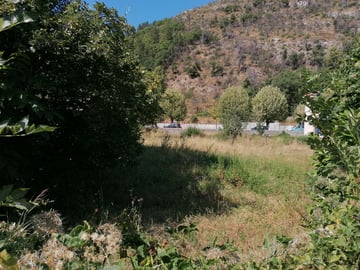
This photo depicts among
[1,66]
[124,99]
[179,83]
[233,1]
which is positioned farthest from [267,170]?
[233,1]

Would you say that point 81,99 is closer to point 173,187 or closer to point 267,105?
point 173,187

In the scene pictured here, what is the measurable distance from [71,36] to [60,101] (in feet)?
2.93

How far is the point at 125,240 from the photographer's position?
1791 millimetres

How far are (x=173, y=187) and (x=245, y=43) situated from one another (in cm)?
8269

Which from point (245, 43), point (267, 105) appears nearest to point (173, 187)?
point (267, 105)

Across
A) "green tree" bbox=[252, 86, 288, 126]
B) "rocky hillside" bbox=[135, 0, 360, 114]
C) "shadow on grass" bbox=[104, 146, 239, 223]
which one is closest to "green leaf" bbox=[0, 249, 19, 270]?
"shadow on grass" bbox=[104, 146, 239, 223]

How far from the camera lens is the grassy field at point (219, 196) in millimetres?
4324

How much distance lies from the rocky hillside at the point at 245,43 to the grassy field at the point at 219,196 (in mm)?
58278

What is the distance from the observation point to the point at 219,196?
654 centimetres

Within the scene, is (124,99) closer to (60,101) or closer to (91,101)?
(91,101)

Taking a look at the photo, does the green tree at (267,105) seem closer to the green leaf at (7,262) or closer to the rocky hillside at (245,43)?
the rocky hillside at (245,43)

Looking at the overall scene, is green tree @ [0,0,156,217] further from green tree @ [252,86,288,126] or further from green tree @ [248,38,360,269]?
green tree @ [252,86,288,126]

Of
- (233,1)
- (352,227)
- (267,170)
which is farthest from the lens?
(233,1)

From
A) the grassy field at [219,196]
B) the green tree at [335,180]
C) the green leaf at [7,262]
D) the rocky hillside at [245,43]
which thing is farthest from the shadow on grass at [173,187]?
the rocky hillside at [245,43]
